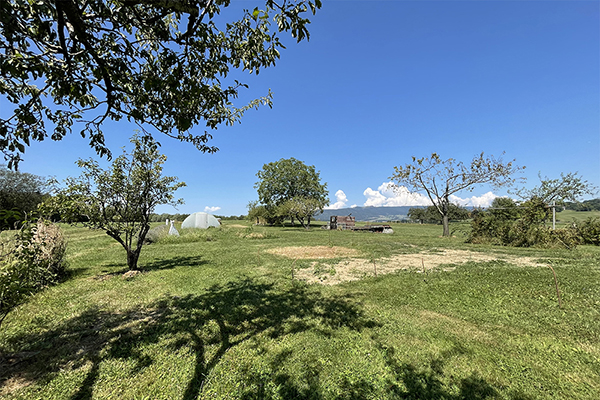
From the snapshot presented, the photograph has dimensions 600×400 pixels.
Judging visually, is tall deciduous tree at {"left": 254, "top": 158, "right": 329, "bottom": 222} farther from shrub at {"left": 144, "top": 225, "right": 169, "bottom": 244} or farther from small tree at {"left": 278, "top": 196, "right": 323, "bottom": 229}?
shrub at {"left": 144, "top": 225, "right": 169, "bottom": 244}

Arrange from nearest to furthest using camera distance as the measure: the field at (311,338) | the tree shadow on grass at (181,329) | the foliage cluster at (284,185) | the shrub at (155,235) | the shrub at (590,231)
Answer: the field at (311,338), the tree shadow on grass at (181,329), the shrub at (590,231), the shrub at (155,235), the foliage cluster at (284,185)

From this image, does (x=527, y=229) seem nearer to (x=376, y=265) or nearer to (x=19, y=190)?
(x=376, y=265)

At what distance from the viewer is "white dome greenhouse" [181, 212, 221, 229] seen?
33.8 m

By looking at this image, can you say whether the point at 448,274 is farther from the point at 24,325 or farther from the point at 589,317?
the point at 24,325

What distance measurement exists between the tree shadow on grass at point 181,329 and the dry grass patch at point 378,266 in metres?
1.89

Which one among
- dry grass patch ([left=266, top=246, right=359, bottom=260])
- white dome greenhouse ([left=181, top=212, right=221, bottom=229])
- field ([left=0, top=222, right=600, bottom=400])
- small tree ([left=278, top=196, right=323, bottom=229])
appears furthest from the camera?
small tree ([left=278, top=196, right=323, bottom=229])

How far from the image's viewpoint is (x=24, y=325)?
4879mm

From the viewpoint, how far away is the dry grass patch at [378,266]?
860cm

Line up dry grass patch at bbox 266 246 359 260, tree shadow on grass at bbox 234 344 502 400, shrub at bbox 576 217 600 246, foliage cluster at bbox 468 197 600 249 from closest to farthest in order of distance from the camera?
tree shadow on grass at bbox 234 344 502 400, dry grass patch at bbox 266 246 359 260, foliage cluster at bbox 468 197 600 249, shrub at bbox 576 217 600 246

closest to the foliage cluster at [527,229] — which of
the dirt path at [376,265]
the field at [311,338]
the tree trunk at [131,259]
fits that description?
the dirt path at [376,265]

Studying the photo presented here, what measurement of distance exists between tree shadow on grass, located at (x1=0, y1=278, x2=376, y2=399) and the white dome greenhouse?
29.6m

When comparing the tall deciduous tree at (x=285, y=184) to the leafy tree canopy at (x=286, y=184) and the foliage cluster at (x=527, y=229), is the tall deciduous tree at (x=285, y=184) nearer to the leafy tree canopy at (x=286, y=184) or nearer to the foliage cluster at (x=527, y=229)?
the leafy tree canopy at (x=286, y=184)

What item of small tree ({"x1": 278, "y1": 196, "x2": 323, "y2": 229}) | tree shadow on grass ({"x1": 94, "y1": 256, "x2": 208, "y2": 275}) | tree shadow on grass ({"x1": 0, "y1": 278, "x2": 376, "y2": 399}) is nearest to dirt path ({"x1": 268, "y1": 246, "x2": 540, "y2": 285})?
tree shadow on grass ({"x1": 0, "y1": 278, "x2": 376, "y2": 399})

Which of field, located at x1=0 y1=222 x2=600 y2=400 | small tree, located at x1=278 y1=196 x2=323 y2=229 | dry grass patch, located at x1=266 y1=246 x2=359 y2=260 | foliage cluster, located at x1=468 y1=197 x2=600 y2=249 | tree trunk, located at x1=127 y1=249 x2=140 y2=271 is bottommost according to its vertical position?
field, located at x1=0 y1=222 x2=600 y2=400
